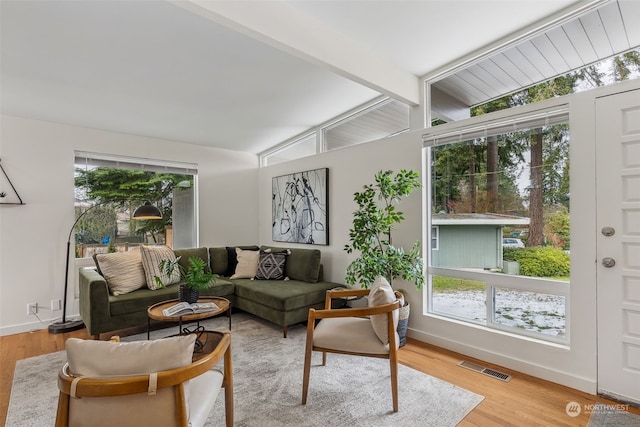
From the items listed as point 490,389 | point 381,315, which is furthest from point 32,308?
point 490,389

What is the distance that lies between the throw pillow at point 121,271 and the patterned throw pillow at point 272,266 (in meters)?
1.33

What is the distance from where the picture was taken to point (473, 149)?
2.85 meters

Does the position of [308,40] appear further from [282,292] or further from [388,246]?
[282,292]

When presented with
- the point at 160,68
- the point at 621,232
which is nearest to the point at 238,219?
the point at 160,68

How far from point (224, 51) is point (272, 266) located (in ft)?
8.29

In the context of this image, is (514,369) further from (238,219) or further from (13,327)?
(13,327)

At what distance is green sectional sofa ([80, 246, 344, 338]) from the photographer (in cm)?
300

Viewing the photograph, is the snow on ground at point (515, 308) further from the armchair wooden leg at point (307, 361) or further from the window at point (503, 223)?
the armchair wooden leg at point (307, 361)

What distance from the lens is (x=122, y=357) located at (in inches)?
43.7

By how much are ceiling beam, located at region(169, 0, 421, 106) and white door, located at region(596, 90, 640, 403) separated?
154 cm

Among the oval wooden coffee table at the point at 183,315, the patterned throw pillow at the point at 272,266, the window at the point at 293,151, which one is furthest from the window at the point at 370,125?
the oval wooden coffee table at the point at 183,315

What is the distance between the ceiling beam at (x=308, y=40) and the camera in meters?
1.89

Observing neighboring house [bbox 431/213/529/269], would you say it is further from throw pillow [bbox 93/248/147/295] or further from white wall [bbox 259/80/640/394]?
throw pillow [bbox 93/248/147/295]

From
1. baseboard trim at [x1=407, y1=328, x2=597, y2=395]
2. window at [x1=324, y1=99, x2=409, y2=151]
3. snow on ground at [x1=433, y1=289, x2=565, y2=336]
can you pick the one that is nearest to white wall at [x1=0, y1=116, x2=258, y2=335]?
window at [x1=324, y1=99, x2=409, y2=151]
